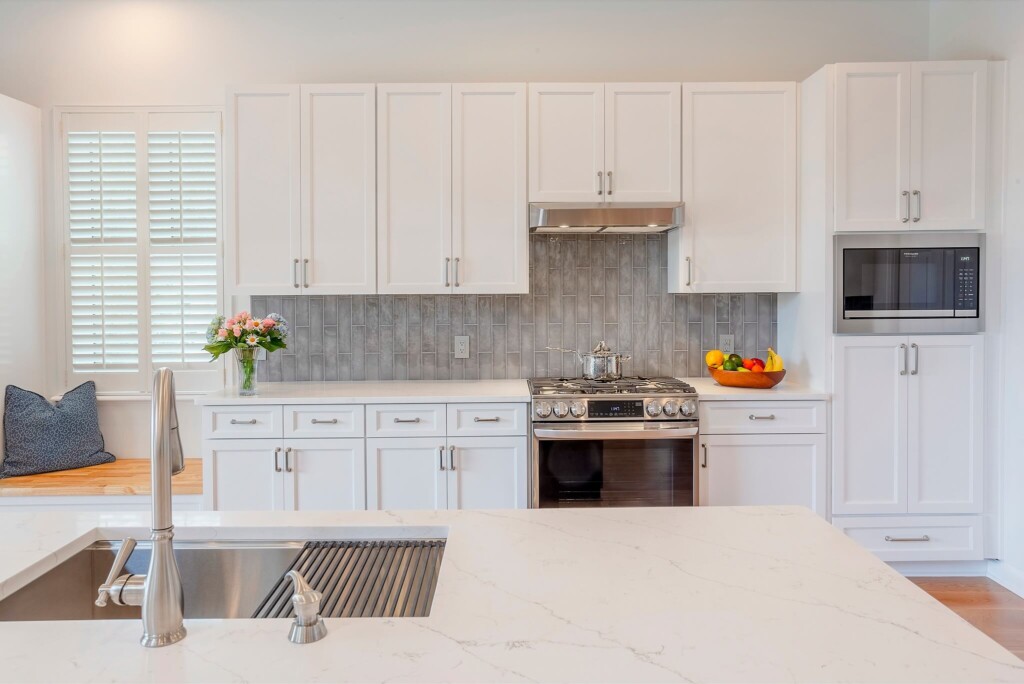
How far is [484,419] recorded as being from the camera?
324cm

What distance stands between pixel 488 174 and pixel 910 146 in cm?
198

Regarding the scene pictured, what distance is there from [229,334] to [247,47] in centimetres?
166

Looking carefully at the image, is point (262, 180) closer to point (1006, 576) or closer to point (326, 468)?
point (326, 468)

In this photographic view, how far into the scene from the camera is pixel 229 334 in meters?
3.27

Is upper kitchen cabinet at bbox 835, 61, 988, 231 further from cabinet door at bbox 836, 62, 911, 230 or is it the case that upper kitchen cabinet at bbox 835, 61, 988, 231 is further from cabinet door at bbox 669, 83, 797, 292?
cabinet door at bbox 669, 83, 797, 292

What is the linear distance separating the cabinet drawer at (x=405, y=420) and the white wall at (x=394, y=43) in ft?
4.47

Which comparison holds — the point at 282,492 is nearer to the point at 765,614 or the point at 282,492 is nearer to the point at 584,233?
the point at 584,233

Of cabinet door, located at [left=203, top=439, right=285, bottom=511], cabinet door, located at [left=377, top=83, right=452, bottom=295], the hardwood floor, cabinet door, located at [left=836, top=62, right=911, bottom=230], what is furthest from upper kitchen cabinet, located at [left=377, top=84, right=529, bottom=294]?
the hardwood floor

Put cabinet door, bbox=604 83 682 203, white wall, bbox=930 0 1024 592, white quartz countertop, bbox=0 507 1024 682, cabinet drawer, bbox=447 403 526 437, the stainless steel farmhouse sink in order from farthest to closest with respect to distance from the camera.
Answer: cabinet door, bbox=604 83 682 203 < cabinet drawer, bbox=447 403 526 437 < white wall, bbox=930 0 1024 592 < the stainless steel farmhouse sink < white quartz countertop, bbox=0 507 1024 682

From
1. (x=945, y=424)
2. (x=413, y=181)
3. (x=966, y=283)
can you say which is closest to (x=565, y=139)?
(x=413, y=181)

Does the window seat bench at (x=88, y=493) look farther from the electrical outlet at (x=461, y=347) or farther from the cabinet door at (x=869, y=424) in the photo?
the cabinet door at (x=869, y=424)

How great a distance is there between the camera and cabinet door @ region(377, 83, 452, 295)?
3426 mm

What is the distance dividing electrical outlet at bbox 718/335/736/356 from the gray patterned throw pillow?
3378 mm

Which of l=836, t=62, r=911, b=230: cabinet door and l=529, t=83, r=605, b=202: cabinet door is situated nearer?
l=836, t=62, r=911, b=230: cabinet door
